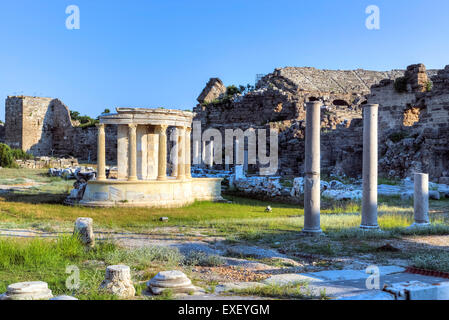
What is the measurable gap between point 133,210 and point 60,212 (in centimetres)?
233

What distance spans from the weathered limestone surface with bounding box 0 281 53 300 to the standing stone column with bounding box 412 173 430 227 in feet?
33.0

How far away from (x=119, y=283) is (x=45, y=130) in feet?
149

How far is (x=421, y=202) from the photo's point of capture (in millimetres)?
12898

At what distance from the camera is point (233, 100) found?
43.8 m

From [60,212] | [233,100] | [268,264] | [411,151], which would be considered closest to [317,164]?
[268,264]

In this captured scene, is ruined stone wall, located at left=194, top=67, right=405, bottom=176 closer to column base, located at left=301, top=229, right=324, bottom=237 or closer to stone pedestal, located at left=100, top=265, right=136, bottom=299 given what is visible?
column base, located at left=301, top=229, right=324, bottom=237

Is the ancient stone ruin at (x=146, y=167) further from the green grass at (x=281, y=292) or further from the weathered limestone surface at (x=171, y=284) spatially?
the green grass at (x=281, y=292)

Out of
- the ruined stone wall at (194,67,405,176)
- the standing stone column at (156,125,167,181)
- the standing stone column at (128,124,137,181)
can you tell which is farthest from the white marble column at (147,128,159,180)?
the ruined stone wall at (194,67,405,176)

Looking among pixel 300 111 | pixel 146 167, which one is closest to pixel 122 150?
pixel 146 167

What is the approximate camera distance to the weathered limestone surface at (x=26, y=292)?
5402 millimetres

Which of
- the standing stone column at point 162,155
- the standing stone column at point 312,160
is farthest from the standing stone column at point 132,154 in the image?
the standing stone column at point 312,160

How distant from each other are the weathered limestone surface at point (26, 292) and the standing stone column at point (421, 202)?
10.1 m

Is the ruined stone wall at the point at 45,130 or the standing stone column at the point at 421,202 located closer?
the standing stone column at the point at 421,202

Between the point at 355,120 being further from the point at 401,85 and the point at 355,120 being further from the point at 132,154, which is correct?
the point at 132,154
